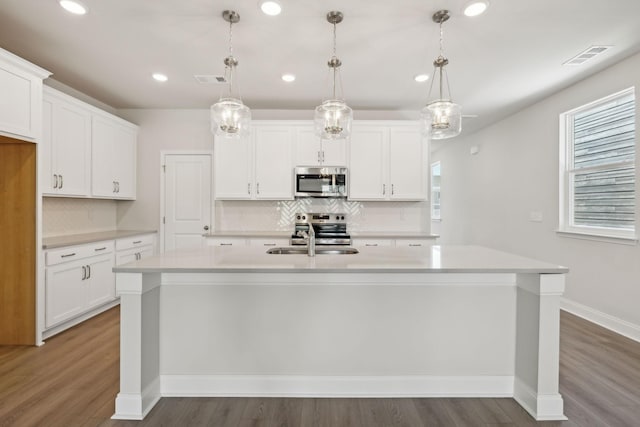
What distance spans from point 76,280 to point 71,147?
1453 mm

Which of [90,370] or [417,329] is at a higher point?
[417,329]

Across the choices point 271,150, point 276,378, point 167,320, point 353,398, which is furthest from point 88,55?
point 353,398

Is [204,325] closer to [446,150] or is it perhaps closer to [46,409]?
[46,409]

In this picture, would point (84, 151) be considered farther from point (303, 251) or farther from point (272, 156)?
point (303, 251)

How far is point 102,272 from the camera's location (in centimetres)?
372

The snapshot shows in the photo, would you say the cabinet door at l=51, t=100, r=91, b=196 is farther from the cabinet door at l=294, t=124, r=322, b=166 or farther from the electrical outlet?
the electrical outlet

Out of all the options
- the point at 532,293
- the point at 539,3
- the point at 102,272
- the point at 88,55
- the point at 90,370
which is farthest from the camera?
the point at 102,272

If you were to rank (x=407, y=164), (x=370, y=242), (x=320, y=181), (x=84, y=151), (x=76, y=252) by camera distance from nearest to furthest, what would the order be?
1. (x=76, y=252)
2. (x=84, y=151)
3. (x=370, y=242)
4. (x=320, y=181)
5. (x=407, y=164)

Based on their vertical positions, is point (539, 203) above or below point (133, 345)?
above

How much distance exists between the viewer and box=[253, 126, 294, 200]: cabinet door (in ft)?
14.5

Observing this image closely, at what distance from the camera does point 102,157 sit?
161 inches

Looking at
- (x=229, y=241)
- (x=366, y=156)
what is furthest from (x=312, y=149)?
(x=229, y=241)

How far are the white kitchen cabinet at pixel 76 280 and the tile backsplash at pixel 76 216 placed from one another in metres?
0.65

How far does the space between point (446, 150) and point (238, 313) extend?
21.5 ft
